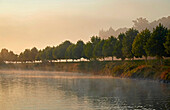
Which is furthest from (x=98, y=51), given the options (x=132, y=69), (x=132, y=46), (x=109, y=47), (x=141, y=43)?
(x=132, y=69)

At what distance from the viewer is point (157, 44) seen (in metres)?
86.8

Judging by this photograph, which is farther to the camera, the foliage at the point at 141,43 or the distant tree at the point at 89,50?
the distant tree at the point at 89,50

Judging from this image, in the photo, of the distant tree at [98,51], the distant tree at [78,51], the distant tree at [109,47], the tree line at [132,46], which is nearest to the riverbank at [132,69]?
the tree line at [132,46]

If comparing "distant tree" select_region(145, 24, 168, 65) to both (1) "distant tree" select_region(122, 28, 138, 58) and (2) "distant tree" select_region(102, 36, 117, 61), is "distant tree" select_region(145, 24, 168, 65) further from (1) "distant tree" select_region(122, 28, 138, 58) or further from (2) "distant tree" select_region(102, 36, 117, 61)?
(2) "distant tree" select_region(102, 36, 117, 61)

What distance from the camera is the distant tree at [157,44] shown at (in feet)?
284

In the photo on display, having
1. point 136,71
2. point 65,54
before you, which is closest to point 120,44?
point 136,71

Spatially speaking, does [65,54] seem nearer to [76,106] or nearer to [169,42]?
[169,42]

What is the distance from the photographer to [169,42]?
259 feet

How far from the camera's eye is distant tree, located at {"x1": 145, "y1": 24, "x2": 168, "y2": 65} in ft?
284

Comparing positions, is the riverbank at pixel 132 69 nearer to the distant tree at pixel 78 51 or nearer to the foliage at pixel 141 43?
the foliage at pixel 141 43

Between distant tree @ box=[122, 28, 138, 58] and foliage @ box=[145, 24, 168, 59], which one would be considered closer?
foliage @ box=[145, 24, 168, 59]

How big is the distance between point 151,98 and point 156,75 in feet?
116

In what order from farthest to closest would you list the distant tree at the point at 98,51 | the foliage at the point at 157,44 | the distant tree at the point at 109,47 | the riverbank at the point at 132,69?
the distant tree at the point at 98,51, the distant tree at the point at 109,47, the foliage at the point at 157,44, the riverbank at the point at 132,69

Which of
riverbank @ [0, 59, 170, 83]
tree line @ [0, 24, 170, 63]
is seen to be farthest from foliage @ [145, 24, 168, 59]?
riverbank @ [0, 59, 170, 83]
